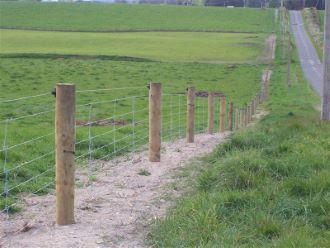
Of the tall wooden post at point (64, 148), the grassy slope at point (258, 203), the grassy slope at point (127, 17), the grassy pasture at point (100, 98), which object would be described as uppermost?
the grassy slope at point (127, 17)

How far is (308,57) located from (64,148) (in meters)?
58.1

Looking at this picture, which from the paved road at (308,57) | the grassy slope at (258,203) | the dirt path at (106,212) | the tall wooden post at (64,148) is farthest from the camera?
the paved road at (308,57)

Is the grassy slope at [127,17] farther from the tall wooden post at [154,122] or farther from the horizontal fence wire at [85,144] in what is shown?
the tall wooden post at [154,122]

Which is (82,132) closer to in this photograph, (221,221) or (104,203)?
(104,203)

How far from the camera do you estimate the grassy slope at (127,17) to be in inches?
3359

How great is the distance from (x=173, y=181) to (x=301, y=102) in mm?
22873

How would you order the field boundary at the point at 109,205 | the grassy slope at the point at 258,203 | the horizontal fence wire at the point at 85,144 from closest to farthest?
1. the grassy slope at the point at 258,203
2. the field boundary at the point at 109,205
3. the horizontal fence wire at the point at 85,144

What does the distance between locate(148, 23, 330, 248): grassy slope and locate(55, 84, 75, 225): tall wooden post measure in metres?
1.01

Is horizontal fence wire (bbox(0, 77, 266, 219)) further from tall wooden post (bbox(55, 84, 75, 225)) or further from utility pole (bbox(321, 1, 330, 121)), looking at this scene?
utility pole (bbox(321, 1, 330, 121))

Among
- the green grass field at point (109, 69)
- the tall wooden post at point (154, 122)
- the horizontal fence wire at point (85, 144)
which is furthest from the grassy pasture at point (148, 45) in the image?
the tall wooden post at point (154, 122)

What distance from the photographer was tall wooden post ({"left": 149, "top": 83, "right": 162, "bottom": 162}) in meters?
10.9

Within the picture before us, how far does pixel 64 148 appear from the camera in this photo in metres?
6.80

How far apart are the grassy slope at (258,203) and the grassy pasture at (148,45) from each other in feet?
147

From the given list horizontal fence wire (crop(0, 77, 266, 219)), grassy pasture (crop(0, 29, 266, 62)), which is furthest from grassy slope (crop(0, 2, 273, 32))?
horizontal fence wire (crop(0, 77, 266, 219))
